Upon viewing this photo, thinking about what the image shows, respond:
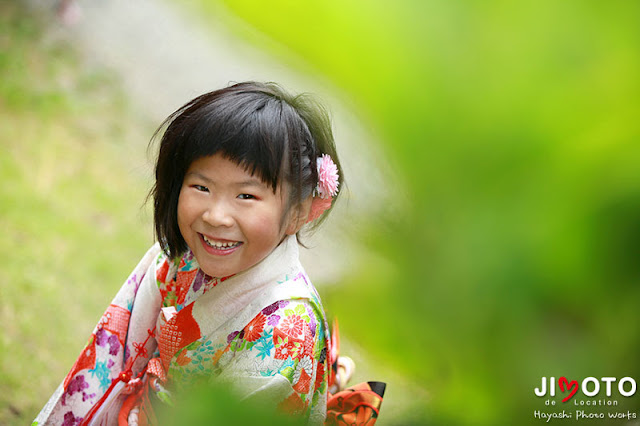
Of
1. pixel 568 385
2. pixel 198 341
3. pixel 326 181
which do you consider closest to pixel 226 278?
pixel 198 341

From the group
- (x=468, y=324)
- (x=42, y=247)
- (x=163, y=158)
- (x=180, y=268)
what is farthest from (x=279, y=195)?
(x=42, y=247)

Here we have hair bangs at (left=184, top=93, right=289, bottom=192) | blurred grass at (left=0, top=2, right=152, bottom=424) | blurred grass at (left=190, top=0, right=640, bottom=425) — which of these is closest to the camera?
blurred grass at (left=190, top=0, right=640, bottom=425)

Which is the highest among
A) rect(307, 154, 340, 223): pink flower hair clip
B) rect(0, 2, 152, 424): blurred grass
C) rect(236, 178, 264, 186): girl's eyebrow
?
rect(0, 2, 152, 424): blurred grass

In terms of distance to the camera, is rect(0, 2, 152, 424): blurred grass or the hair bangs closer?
the hair bangs

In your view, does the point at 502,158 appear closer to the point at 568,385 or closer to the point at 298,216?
the point at 568,385

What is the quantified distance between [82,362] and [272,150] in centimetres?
51

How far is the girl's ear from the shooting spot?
89 centimetres

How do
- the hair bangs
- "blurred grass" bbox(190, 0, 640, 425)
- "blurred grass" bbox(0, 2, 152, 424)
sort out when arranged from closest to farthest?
"blurred grass" bbox(190, 0, 640, 425) → the hair bangs → "blurred grass" bbox(0, 2, 152, 424)

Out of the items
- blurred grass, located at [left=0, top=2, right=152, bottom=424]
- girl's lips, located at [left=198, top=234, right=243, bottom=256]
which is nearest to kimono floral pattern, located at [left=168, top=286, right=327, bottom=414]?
girl's lips, located at [left=198, top=234, right=243, bottom=256]

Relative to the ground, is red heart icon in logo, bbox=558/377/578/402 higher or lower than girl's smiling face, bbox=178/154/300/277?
lower

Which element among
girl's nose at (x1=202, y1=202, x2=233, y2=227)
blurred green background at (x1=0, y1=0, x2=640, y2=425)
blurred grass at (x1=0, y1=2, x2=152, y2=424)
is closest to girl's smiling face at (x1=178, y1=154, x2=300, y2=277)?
girl's nose at (x1=202, y1=202, x2=233, y2=227)

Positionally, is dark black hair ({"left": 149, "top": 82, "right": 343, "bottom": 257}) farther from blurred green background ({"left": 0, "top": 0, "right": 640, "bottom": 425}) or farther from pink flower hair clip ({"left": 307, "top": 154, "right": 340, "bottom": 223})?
blurred green background ({"left": 0, "top": 0, "right": 640, "bottom": 425})

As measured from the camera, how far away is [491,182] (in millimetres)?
187

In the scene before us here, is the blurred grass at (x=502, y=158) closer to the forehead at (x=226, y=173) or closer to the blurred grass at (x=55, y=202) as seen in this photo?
the forehead at (x=226, y=173)
